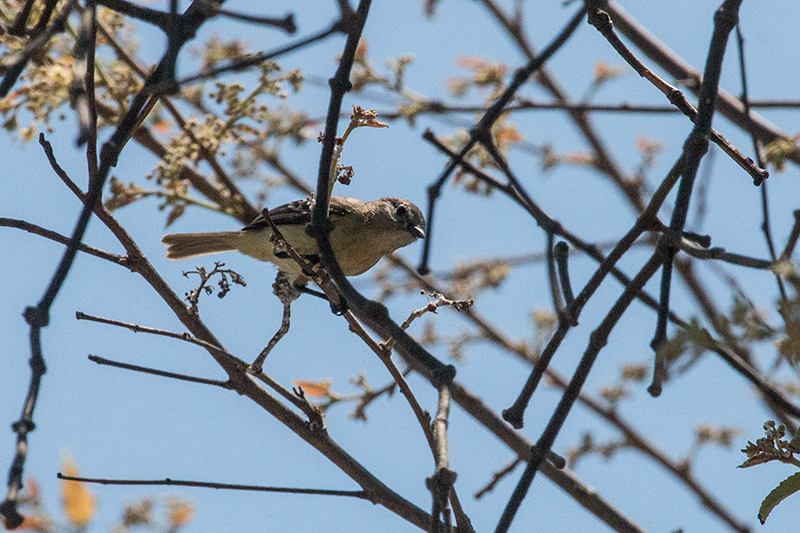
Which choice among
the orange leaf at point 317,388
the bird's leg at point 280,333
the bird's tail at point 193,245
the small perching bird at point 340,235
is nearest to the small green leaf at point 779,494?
the bird's leg at point 280,333

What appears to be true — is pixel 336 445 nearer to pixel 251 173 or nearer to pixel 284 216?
pixel 284 216

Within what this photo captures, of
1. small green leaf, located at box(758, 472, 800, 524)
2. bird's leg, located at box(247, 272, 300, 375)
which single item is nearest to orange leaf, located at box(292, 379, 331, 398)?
bird's leg, located at box(247, 272, 300, 375)

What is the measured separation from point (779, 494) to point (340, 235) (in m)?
3.46

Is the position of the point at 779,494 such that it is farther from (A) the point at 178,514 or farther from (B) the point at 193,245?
(B) the point at 193,245

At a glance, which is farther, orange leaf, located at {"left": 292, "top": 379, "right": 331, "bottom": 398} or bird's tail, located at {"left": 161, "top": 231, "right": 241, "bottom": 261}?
bird's tail, located at {"left": 161, "top": 231, "right": 241, "bottom": 261}

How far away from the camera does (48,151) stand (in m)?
2.45

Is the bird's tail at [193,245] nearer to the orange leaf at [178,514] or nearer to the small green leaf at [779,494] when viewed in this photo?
the orange leaf at [178,514]

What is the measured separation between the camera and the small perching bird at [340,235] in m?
5.31

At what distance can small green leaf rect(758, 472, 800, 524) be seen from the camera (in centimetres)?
229

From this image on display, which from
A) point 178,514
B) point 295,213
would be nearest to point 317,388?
point 178,514

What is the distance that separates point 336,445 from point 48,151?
136 centimetres

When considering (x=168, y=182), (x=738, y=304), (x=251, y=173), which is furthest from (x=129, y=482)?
(x=251, y=173)

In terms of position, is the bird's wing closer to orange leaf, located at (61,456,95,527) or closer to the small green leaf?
orange leaf, located at (61,456,95,527)

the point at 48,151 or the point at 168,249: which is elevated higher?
the point at 168,249
